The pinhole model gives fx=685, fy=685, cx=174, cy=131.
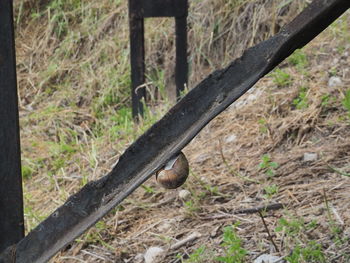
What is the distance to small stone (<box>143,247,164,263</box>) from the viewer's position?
2406 millimetres

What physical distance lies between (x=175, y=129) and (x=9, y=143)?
0.52 metres

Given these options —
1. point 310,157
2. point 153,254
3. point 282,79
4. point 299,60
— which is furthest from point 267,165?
point 299,60

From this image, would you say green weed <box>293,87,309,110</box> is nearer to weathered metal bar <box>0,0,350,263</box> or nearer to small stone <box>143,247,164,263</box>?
small stone <box>143,247,164,263</box>

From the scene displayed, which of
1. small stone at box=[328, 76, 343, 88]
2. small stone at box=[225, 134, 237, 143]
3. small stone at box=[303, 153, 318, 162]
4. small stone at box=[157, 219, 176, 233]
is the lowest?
small stone at box=[157, 219, 176, 233]

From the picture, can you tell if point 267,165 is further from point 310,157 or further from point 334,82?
point 334,82

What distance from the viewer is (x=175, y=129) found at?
1464 mm

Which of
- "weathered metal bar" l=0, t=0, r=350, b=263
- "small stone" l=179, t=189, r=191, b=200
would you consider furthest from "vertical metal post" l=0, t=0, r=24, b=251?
"small stone" l=179, t=189, r=191, b=200

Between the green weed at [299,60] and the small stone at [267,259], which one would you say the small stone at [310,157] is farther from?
the green weed at [299,60]

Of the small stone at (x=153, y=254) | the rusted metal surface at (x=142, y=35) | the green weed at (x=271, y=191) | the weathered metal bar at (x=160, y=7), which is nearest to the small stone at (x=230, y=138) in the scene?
the green weed at (x=271, y=191)

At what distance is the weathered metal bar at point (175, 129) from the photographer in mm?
1348

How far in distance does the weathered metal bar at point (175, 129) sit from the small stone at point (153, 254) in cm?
82

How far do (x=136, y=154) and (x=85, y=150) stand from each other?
2472 millimetres

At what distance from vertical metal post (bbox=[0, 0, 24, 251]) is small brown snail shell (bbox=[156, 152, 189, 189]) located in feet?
1.57

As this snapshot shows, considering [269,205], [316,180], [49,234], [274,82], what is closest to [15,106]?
[49,234]
